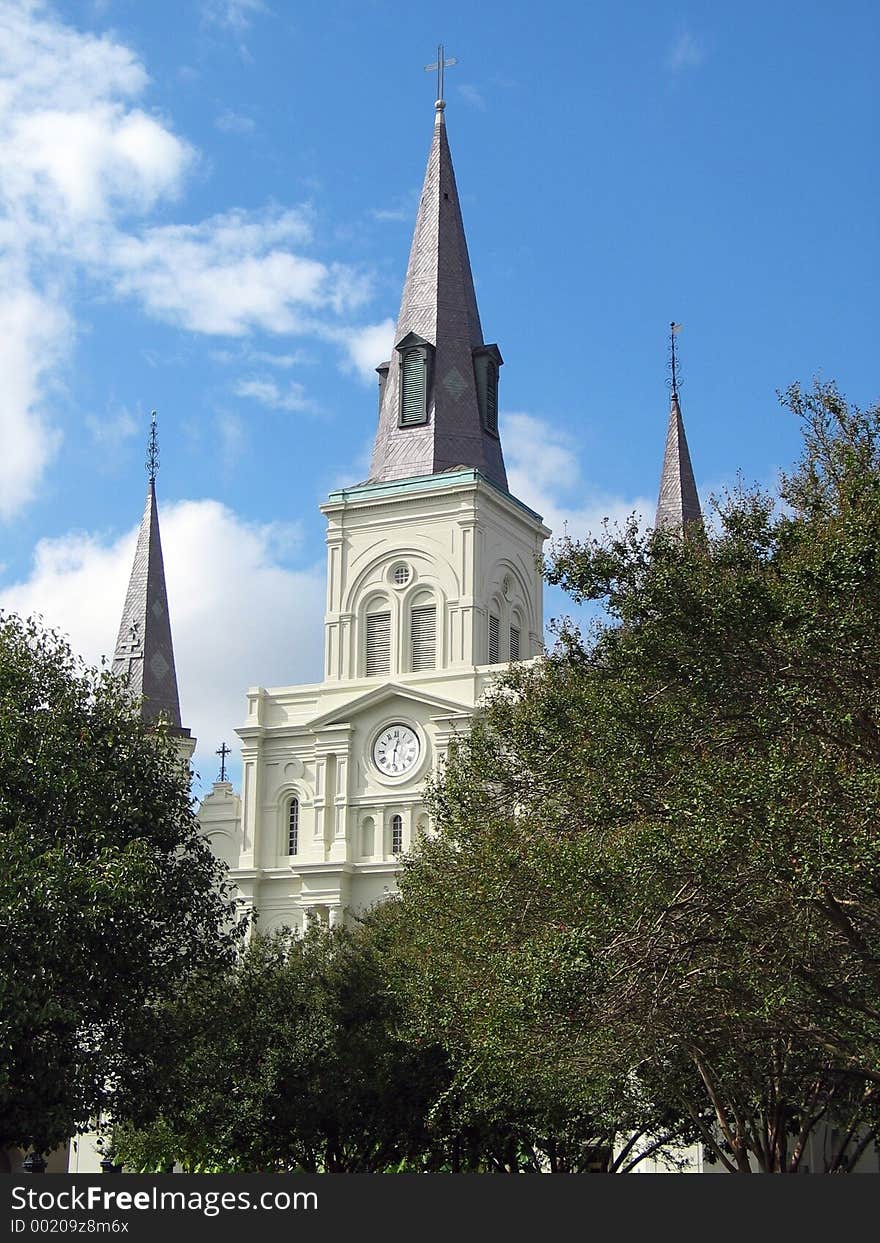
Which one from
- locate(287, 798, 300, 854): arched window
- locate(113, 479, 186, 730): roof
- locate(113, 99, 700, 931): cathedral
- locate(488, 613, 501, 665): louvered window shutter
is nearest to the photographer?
locate(113, 99, 700, 931): cathedral

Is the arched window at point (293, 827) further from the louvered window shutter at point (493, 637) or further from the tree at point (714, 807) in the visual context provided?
the tree at point (714, 807)

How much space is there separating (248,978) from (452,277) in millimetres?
44915

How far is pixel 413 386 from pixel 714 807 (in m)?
51.8

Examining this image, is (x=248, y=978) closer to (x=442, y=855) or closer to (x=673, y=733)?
(x=442, y=855)

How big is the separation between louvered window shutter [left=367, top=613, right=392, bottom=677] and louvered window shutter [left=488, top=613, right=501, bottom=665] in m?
4.07

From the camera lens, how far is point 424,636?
6669 cm

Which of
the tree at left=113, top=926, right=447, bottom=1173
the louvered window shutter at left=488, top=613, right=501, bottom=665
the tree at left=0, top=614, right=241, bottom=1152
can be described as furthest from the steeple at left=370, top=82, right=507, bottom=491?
the tree at left=0, top=614, right=241, bottom=1152

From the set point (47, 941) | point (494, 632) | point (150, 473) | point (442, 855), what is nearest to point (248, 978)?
point (442, 855)

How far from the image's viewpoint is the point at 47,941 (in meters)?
26.8

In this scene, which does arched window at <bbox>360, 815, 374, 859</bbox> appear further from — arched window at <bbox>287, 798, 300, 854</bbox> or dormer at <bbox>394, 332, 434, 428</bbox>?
dormer at <bbox>394, 332, 434, 428</bbox>

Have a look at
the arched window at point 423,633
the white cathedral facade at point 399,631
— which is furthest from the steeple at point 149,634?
the arched window at point 423,633

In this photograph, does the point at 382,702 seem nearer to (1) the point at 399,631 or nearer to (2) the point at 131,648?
(1) the point at 399,631

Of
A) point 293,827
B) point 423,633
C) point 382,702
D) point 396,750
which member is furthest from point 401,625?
point 293,827

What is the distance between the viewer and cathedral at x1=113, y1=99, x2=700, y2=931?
64875mm
